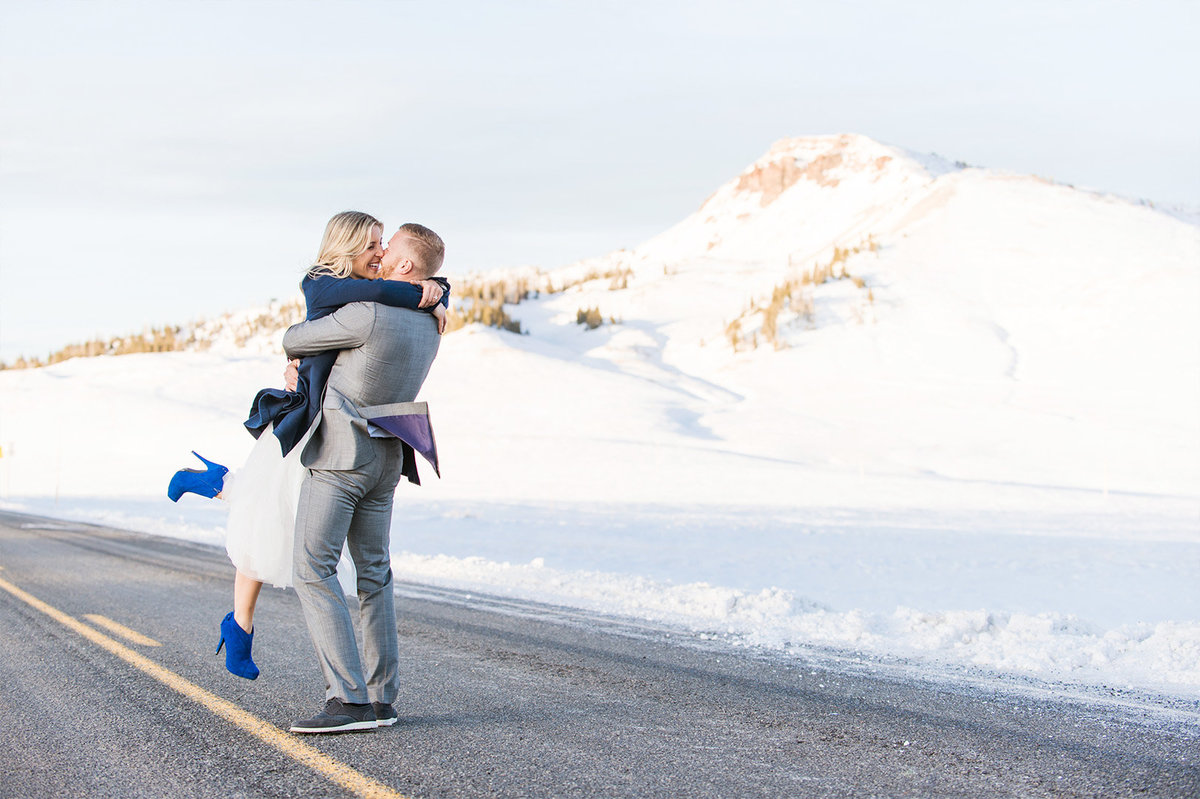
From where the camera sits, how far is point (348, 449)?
4.47 metres

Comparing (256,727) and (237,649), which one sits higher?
(237,649)

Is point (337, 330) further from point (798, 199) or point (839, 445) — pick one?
point (798, 199)

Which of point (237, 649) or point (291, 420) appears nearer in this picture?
point (291, 420)

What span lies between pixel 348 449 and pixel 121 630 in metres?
3.97

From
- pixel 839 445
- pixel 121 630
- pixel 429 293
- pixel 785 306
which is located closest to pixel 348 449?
pixel 429 293

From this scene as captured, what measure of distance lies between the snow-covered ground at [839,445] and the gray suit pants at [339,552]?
11.8ft

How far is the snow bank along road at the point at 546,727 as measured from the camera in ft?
12.8

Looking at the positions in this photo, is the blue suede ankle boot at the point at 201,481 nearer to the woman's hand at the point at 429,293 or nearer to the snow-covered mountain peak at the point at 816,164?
the woman's hand at the point at 429,293

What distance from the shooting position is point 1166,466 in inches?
1357

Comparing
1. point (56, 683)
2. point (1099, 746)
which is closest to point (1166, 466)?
point (1099, 746)

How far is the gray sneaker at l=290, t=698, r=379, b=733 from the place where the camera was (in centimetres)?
447

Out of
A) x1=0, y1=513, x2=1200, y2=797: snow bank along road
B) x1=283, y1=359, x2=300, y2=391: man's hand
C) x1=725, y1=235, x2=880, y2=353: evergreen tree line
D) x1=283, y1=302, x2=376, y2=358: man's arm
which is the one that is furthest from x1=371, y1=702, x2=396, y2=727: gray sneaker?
x1=725, y1=235, x2=880, y2=353: evergreen tree line

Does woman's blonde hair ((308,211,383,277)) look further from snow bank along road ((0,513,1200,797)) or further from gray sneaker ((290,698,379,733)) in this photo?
snow bank along road ((0,513,1200,797))

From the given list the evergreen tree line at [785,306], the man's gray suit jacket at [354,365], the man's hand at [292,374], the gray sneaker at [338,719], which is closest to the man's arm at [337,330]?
the man's gray suit jacket at [354,365]
